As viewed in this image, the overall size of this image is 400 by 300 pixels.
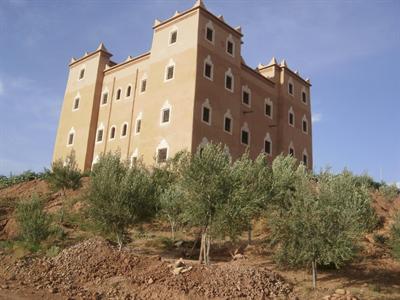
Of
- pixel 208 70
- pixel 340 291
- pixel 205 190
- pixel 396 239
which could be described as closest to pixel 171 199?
pixel 205 190

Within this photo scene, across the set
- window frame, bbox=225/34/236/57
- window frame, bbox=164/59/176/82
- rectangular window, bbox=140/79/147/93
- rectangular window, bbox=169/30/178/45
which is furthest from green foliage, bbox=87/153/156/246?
window frame, bbox=225/34/236/57

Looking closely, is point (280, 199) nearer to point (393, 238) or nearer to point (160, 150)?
point (393, 238)

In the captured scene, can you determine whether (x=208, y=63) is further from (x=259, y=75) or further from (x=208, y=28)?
(x=259, y=75)

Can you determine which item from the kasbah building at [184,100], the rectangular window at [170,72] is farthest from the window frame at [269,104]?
the rectangular window at [170,72]

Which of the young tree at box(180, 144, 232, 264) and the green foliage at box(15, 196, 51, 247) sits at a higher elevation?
the young tree at box(180, 144, 232, 264)

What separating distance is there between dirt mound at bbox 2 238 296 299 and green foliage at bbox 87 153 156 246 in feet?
5.91

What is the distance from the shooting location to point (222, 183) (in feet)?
58.0

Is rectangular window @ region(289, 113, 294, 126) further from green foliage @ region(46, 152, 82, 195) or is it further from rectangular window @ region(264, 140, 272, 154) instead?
green foliage @ region(46, 152, 82, 195)

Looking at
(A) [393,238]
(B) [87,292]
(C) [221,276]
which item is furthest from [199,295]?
(A) [393,238]

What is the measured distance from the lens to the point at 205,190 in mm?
17375

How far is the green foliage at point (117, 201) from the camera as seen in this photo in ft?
63.0

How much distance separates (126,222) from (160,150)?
1317cm

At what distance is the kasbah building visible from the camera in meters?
32.3

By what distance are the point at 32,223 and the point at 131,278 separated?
733cm
